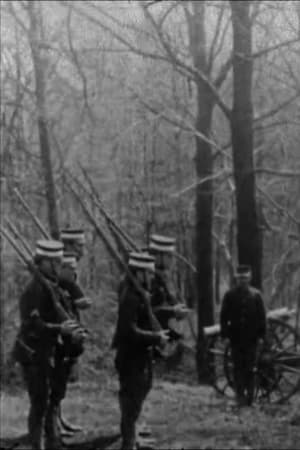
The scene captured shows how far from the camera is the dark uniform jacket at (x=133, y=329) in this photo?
7.81 meters

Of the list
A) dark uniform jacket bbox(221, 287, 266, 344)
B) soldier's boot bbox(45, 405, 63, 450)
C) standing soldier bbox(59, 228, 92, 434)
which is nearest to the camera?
soldier's boot bbox(45, 405, 63, 450)

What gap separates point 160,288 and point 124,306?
919 mm

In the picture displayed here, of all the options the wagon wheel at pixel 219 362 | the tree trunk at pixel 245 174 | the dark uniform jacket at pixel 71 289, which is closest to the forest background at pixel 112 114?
the tree trunk at pixel 245 174

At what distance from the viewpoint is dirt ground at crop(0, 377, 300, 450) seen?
341 inches

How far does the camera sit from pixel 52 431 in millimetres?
8773

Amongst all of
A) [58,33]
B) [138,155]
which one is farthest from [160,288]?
[138,155]

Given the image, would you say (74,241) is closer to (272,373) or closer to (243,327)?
(243,327)

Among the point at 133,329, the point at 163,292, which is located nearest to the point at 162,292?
the point at 163,292

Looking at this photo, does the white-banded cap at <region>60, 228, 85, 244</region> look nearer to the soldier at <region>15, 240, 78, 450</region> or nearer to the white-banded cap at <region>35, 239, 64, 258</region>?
the soldier at <region>15, 240, 78, 450</region>

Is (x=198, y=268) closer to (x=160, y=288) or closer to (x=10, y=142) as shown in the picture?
(x=10, y=142)

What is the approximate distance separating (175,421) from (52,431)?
180 centimetres

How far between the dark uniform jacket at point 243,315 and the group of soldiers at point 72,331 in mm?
2454

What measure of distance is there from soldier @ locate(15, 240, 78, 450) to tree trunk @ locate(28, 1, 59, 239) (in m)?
7.67

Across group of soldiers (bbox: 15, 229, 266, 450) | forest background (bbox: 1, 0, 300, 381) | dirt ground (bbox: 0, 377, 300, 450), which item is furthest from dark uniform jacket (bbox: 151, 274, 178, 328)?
forest background (bbox: 1, 0, 300, 381)
